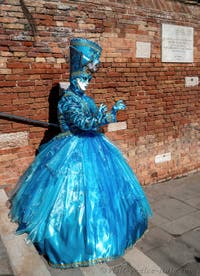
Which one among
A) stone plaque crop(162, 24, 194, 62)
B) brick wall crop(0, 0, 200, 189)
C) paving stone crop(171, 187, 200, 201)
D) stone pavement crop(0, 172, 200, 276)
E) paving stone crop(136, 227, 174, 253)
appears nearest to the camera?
stone pavement crop(0, 172, 200, 276)

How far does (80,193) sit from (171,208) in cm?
229

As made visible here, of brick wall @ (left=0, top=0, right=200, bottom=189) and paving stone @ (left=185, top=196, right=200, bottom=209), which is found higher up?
brick wall @ (left=0, top=0, right=200, bottom=189)

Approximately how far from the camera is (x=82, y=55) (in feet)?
11.2

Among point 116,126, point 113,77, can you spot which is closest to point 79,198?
point 116,126

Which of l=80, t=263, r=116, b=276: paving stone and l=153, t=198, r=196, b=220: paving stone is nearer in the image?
l=80, t=263, r=116, b=276: paving stone

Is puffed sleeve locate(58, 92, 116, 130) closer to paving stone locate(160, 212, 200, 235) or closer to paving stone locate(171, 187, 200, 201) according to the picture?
paving stone locate(160, 212, 200, 235)

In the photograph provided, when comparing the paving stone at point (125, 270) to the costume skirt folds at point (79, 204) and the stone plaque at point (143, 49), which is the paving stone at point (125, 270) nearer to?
the costume skirt folds at point (79, 204)

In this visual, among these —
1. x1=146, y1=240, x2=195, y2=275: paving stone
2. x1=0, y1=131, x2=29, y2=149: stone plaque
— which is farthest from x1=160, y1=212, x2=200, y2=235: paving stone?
x1=0, y1=131, x2=29, y2=149: stone plaque

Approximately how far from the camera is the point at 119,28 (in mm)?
5199

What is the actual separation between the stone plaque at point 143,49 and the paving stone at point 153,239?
2930 millimetres

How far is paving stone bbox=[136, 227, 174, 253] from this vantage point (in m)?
3.84

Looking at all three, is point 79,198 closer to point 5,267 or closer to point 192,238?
point 5,267

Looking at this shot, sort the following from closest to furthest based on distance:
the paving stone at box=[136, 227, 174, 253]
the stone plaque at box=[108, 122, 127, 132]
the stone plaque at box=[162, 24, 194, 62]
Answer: the paving stone at box=[136, 227, 174, 253], the stone plaque at box=[108, 122, 127, 132], the stone plaque at box=[162, 24, 194, 62]

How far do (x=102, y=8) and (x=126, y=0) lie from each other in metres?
0.58
